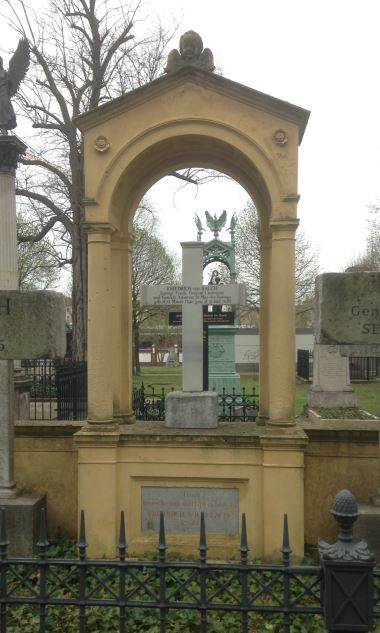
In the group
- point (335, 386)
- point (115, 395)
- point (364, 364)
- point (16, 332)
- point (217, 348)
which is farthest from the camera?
point (364, 364)

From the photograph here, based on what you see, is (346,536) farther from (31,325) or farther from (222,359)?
(222,359)

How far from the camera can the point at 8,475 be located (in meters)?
5.12

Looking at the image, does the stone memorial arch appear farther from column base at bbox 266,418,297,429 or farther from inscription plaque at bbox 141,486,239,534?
inscription plaque at bbox 141,486,239,534

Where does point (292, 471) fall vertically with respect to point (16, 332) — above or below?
below

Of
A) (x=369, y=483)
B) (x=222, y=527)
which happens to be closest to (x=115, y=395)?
(x=222, y=527)

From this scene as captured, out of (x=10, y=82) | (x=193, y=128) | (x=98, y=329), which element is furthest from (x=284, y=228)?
(x=10, y=82)

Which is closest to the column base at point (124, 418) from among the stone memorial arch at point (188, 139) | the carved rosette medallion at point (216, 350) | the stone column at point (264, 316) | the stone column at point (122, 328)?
the stone column at point (122, 328)

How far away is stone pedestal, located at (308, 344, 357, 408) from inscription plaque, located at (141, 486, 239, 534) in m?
9.35

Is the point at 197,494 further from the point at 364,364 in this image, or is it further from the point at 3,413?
the point at 364,364

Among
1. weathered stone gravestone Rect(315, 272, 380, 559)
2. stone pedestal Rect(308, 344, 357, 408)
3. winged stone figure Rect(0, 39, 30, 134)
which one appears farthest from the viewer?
stone pedestal Rect(308, 344, 357, 408)

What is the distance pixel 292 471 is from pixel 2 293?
329 centimetres

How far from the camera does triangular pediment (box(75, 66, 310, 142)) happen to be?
5.20 metres

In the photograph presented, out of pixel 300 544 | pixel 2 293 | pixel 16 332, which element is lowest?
pixel 300 544

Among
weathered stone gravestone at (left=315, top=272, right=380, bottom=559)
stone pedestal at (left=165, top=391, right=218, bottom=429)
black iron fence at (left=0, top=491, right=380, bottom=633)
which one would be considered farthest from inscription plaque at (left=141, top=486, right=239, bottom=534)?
black iron fence at (left=0, top=491, right=380, bottom=633)
